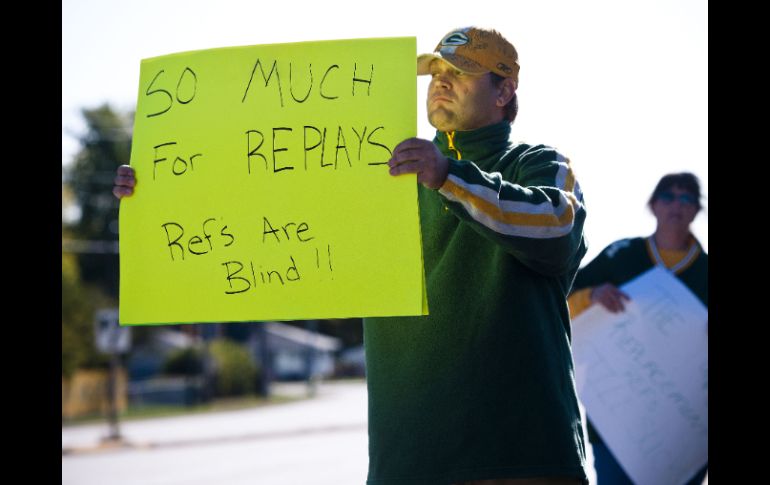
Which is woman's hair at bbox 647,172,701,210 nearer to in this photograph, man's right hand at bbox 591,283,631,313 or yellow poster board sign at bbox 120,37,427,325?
man's right hand at bbox 591,283,631,313

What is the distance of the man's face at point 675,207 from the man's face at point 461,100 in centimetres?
237

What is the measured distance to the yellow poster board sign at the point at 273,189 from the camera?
2713mm

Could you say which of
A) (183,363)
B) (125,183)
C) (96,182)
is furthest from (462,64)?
(96,182)

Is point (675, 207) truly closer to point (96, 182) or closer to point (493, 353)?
point (493, 353)

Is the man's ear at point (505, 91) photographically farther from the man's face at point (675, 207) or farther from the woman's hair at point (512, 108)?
the man's face at point (675, 207)

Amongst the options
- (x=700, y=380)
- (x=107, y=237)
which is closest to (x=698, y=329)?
(x=700, y=380)

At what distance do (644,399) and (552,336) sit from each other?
2402 millimetres

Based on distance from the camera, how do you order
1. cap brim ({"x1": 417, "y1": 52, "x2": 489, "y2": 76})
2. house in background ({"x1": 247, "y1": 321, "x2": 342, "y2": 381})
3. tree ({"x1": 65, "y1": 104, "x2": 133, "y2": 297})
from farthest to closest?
house in background ({"x1": 247, "y1": 321, "x2": 342, "y2": 381}) < tree ({"x1": 65, "y1": 104, "x2": 133, "y2": 297}) < cap brim ({"x1": 417, "y1": 52, "x2": 489, "y2": 76})

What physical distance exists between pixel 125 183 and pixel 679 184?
2.93 m

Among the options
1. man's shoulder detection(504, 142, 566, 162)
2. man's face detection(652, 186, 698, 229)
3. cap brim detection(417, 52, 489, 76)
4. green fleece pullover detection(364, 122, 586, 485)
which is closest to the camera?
green fleece pullover detection(364, 122, 586, 485)

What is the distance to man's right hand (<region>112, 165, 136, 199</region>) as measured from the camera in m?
2.94

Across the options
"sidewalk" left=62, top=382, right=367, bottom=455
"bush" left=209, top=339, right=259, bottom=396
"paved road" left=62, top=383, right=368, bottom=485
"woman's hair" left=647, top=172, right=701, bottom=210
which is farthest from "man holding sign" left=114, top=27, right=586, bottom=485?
"bush" left=209, top=339, right=259, bottom=396

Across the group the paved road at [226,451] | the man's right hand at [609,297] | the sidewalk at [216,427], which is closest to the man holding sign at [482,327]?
the man's right hand at [609,297]

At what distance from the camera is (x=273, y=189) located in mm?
2824
